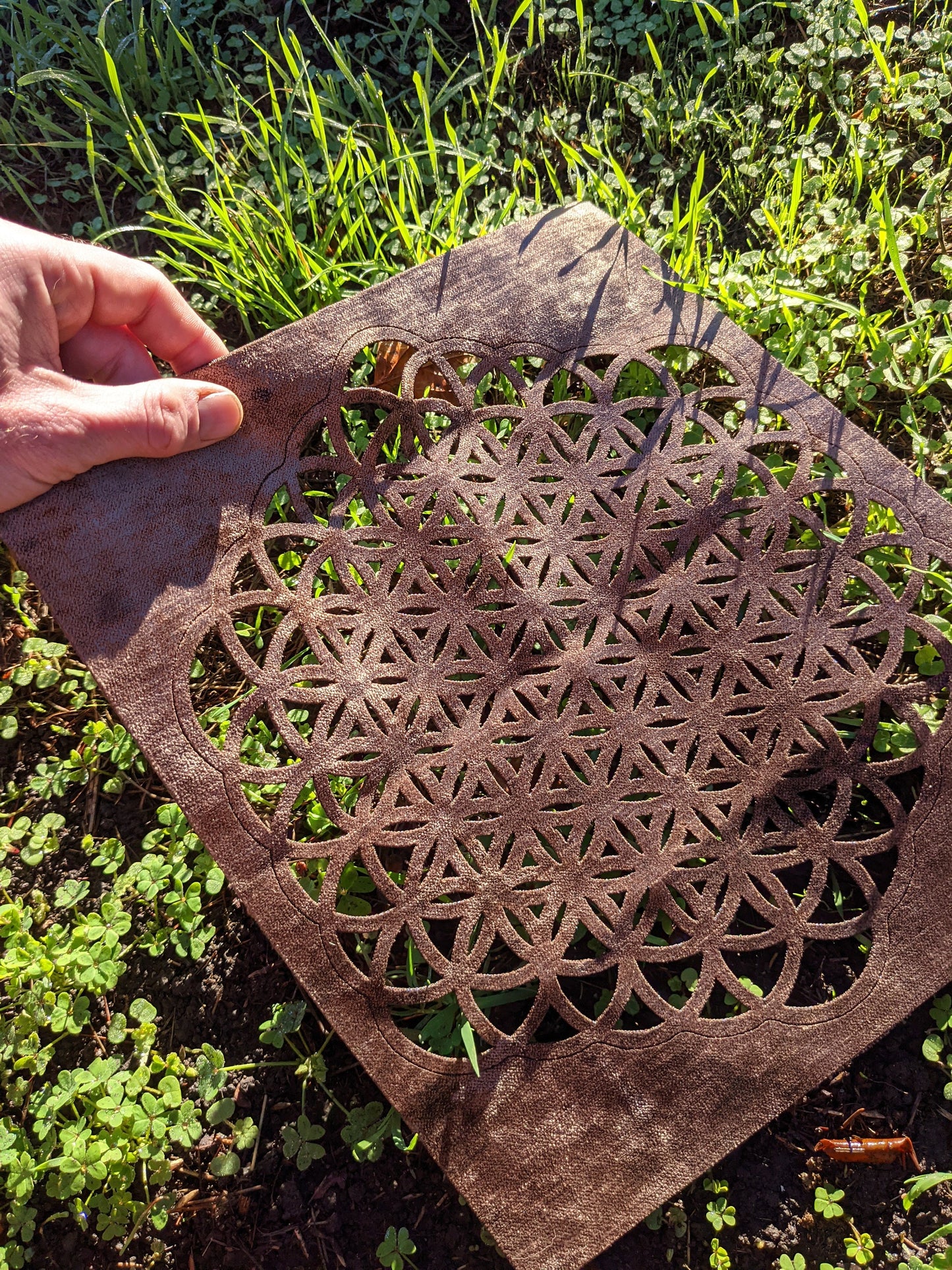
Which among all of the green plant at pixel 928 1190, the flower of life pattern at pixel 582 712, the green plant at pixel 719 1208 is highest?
the flower of life pattern at pixel 582 712

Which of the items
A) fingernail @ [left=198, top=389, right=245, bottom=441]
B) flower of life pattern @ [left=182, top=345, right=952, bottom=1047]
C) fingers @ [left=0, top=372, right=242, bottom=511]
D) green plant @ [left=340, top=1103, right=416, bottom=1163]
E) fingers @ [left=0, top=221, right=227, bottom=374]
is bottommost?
green plant @ [left=340, top=1103, right=416, bottom=1163]

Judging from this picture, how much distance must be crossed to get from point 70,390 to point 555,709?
3.08ft

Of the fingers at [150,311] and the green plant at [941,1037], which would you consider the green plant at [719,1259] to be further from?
the fingers at [150,311]

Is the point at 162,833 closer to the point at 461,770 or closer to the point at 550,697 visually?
the point at 461,770

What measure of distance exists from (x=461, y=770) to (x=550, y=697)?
0.18 m

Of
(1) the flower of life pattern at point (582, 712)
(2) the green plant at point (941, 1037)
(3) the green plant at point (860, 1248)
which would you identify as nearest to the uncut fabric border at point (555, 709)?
(1) the flower of life pattern at point (582, 712)

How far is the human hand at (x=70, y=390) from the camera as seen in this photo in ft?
4.56

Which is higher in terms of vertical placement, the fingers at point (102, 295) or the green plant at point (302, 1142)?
the fingers at point (102, 295)

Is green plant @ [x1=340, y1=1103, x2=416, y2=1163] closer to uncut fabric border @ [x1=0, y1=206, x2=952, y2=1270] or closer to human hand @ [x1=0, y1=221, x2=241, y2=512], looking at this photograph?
uncut fabric border @ [x1=0, y1=206, x2=952, y2=1270]

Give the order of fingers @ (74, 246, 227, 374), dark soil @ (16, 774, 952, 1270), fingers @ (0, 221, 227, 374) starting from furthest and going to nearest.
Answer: fingers @ (74, 246, 227, 374) < fingers @ (0, 221, 227, 374) < dark soil @ (16, 774, 952, 1270)

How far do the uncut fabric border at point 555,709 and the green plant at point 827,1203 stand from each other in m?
0.25

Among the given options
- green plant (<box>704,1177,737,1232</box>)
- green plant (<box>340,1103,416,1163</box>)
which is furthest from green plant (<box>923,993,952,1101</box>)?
green plant (<box>340,1103,416,1163</box>)

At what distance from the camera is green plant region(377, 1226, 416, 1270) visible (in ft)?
4.34

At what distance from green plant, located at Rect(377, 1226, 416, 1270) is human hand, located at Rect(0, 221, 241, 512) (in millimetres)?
1273
